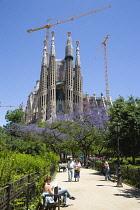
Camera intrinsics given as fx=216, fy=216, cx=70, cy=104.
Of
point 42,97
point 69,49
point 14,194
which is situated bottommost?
point 14,194

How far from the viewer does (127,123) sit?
18.8m

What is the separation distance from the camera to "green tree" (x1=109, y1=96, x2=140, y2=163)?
721 inches

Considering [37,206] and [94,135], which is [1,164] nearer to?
[37,206]

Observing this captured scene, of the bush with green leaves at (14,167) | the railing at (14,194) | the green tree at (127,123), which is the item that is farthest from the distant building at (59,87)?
the railing at (14,194)

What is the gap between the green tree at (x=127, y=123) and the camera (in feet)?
60.1

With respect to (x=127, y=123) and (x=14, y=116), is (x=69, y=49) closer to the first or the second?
(x=14, y=116)

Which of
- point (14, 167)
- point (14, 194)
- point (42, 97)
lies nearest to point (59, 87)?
point (42, 97)

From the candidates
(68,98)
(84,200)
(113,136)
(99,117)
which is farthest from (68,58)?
(84,200)

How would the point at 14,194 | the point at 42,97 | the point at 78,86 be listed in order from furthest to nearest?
Answer: the point at 78,86, the point at 42,97, the point at 14,194

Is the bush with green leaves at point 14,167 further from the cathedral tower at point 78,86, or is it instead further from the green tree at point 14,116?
the cathedral tower at point 78,86

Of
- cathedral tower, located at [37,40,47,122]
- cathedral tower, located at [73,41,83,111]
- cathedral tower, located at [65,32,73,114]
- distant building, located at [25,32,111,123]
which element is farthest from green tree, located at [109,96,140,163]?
cathedral tower, located at [73,41,83,111]

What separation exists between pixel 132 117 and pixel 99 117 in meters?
16.8

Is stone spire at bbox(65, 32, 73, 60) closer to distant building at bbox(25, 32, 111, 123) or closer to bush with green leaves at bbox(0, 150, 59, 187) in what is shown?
distant building at bbox(25, 32, 111, 123)

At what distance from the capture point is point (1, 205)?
4.37 metres
